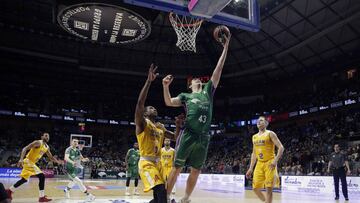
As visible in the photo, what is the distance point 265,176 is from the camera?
23.6ft

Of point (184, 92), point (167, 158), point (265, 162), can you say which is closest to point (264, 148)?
point (265, 162)

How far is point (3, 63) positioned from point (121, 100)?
45.3 feet

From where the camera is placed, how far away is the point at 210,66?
3647 centimetres

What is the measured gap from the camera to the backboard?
317 inches

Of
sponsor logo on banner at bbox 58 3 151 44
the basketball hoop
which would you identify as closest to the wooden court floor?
the basketball hoop

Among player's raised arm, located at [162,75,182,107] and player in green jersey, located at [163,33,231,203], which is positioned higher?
player's raised arm, located at [162,75,182,107]

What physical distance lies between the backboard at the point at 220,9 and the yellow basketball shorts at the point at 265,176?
3756mm

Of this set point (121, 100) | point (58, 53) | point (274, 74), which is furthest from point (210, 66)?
Answer: point (58, 53)

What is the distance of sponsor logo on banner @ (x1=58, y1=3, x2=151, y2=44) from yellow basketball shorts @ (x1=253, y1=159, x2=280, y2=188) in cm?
1015

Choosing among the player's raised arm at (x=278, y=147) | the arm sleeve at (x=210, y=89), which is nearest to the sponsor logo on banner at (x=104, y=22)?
the player's raised arm at (x=278, y=147)

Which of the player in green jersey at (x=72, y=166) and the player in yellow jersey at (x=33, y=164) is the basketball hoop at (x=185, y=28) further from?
the player in yellow jersey at (x=33, y=164)

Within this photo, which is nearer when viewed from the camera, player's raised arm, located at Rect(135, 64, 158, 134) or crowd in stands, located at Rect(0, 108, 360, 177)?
player's raised arm, located at Rect(135, 64, 158, 134)

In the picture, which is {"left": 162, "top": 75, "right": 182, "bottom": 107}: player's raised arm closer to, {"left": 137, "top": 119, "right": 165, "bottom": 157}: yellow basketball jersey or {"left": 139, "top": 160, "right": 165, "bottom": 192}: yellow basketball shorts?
{"left": 137, "top": 119, "right": 165, "bottom": 157}: yellow basketball jersey

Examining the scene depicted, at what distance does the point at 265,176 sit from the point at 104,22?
12.3 metres
